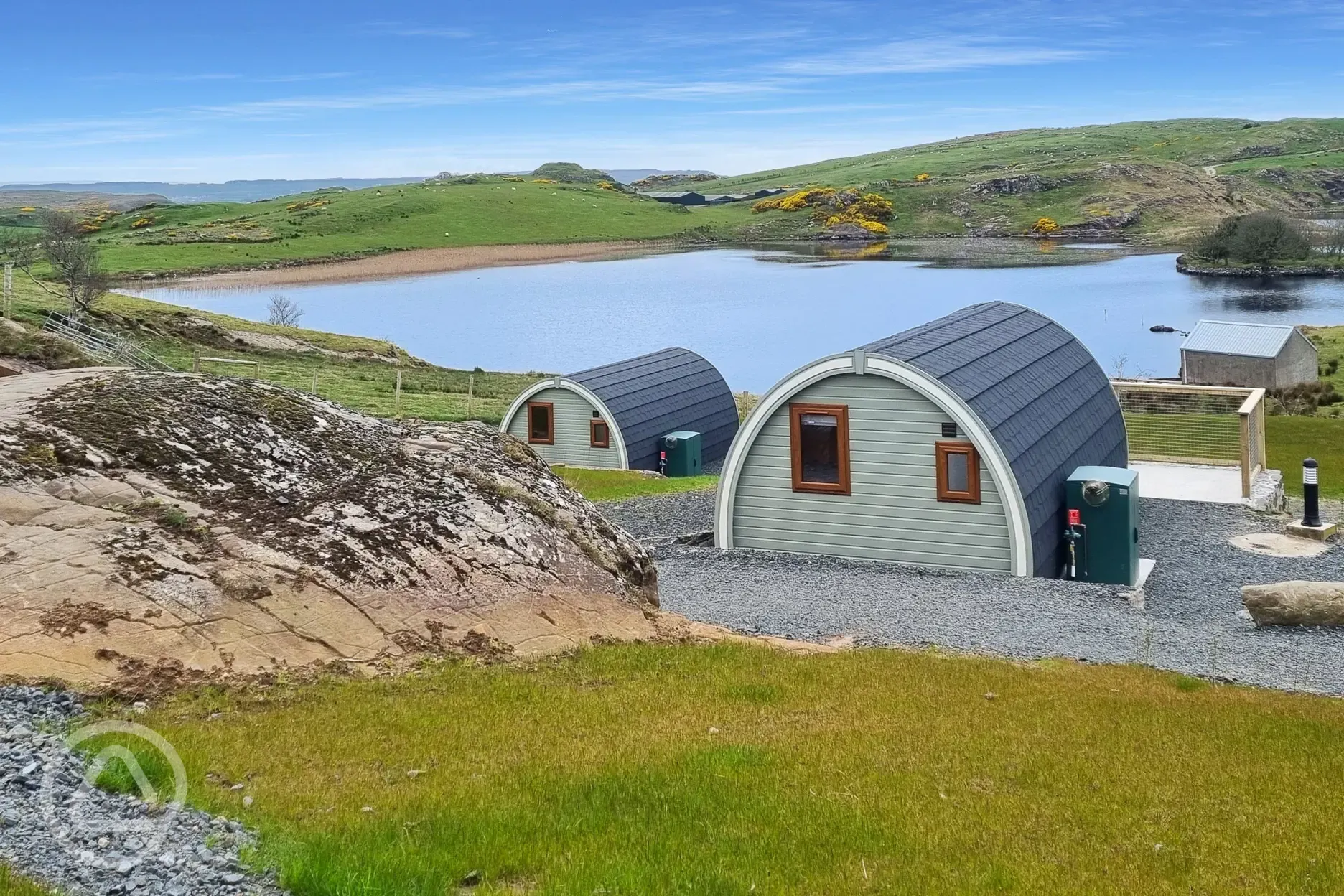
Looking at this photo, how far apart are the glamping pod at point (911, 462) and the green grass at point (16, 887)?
16777 millimetres

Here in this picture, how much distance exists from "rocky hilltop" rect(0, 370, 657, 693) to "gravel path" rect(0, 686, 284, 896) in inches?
61.5

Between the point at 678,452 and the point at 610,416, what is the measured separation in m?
2.42

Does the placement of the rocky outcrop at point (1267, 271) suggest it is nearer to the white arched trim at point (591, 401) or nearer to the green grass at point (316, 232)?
the green grass at point (316, 232)

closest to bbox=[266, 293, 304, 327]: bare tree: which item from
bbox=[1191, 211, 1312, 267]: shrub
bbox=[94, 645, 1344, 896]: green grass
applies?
bbox=[94, 645, 1344, 896]: green grass

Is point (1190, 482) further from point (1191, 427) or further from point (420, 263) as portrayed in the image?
point (420, 263)

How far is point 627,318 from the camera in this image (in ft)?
339

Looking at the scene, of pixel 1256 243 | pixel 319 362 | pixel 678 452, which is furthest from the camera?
pixel 1256 243

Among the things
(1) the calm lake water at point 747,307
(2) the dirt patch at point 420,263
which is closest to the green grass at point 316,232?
(2) the dirt patch at point 420,263

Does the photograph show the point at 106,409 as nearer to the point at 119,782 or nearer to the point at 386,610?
the point at 386,610

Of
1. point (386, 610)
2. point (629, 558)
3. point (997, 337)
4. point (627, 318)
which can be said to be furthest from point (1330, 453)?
point (627, 318)

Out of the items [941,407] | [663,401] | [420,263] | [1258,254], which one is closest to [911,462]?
[941,407]

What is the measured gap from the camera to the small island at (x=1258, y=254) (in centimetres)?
13388

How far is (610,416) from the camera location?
3319cm

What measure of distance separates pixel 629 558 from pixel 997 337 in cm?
1349
